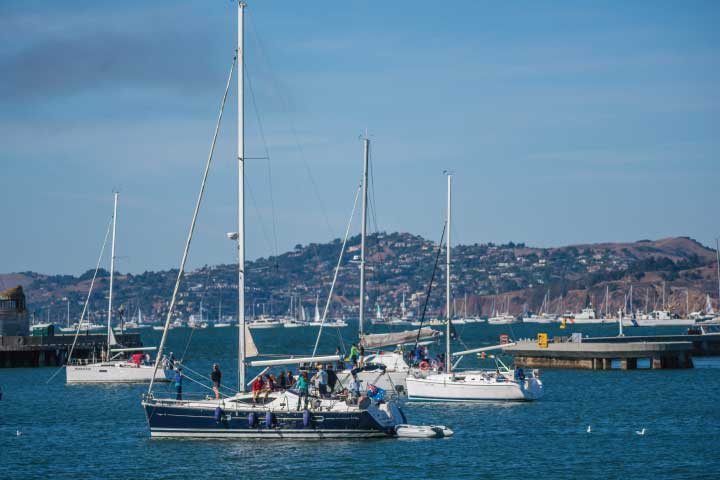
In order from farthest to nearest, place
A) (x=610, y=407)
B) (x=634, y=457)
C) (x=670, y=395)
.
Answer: (x=670, y=395), (x=610, y=407), (x=634, y=457)

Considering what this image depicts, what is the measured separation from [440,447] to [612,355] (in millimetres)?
39767

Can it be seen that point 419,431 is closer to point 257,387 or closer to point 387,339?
point 257,387

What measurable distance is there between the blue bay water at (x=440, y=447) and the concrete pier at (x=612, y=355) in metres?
18.3

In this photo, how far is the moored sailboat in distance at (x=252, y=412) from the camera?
128ft

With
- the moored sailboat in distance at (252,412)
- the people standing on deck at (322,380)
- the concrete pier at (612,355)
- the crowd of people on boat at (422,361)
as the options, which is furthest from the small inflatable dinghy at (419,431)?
the concrete pier at (612,355)

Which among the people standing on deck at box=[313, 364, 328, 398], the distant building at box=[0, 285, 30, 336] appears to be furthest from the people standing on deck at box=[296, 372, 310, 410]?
the distant building at box=[0, 285, 30, 336]

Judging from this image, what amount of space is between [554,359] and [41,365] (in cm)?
4358

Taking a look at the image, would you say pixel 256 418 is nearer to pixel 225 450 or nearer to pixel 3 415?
pixel 225 450

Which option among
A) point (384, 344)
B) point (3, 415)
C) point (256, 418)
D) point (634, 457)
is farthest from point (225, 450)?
point (384, 344)

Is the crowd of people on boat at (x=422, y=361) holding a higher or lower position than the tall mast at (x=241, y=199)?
lower

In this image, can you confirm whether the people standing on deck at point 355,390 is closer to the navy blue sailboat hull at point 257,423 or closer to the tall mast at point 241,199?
the navy blue sailboat hull at point 257,423

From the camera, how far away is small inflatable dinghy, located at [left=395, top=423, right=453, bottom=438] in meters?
40.8

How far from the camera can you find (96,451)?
40250mm

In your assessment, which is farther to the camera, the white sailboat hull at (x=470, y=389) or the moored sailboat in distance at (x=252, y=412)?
the white sailboat hull at (x=470, y=389)
